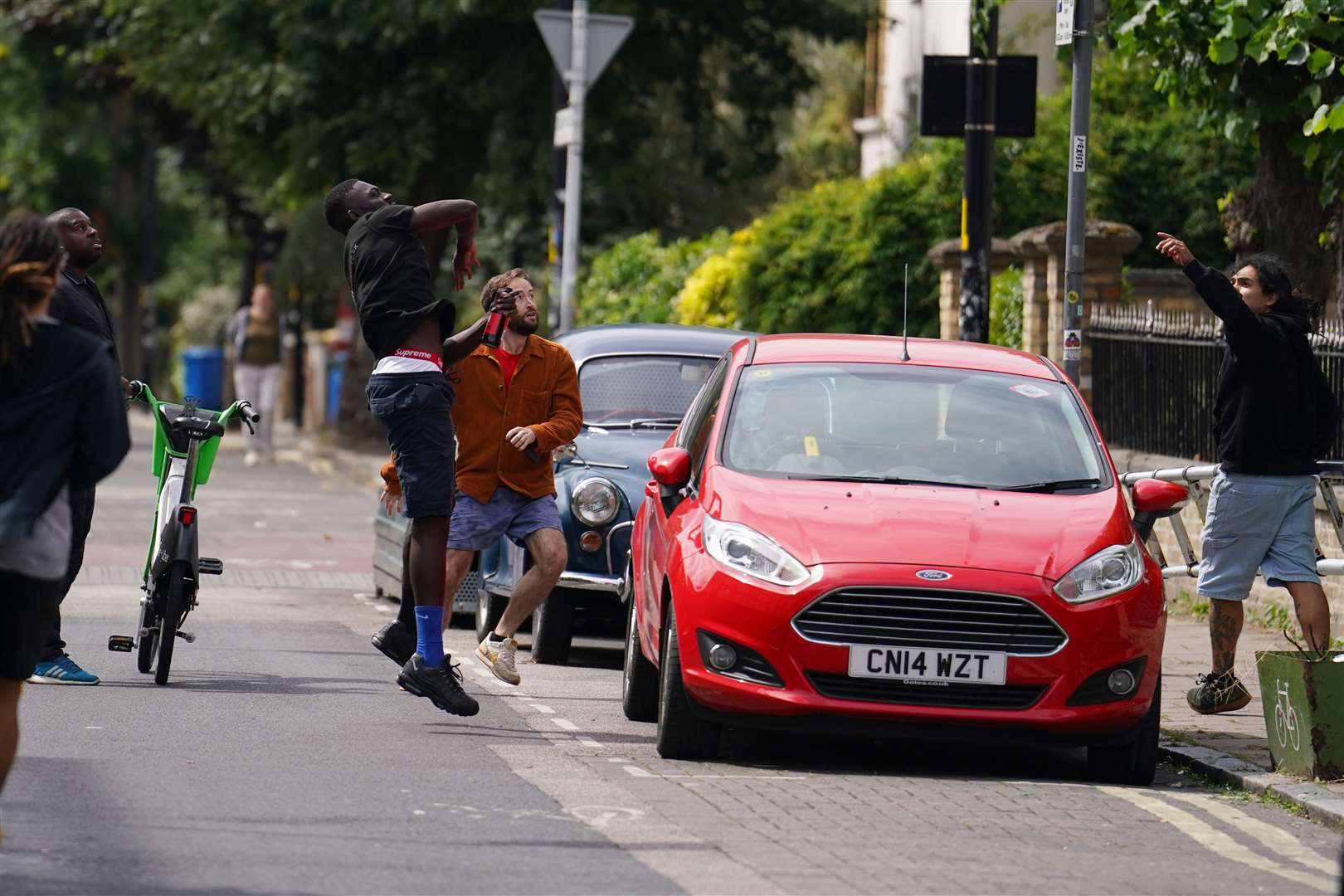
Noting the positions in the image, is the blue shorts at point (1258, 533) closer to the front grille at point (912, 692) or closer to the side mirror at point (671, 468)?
the front grille at point (912, 692)

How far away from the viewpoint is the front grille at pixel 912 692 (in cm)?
835

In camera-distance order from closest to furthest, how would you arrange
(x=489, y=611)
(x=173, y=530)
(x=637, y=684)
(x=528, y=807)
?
(x=528, y=807) < (x=637, y=684) < (x=173, y=530) < (x=489, y=611)

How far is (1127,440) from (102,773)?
9405 millimetres

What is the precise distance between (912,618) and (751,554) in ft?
1.99

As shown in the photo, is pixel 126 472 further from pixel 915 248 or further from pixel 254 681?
pixel 254 681

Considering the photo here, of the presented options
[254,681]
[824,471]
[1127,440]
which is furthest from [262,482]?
[824,471]

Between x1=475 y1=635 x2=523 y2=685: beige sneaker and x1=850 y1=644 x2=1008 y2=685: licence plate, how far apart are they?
6.80 feet

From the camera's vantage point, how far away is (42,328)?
21.3ft

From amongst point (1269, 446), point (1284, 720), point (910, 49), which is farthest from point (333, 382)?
point (1284, 720)

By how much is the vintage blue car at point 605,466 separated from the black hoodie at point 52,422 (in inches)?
172

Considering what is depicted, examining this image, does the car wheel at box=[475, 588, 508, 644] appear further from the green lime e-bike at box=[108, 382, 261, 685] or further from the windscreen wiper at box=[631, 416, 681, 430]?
the green lime e-bike at box=[108, 382, 261, 685]

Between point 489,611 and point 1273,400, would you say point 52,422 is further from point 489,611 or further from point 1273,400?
point 489,611

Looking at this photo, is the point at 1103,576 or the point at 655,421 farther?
the point at 655,421

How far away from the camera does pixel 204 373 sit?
46.8 metres
